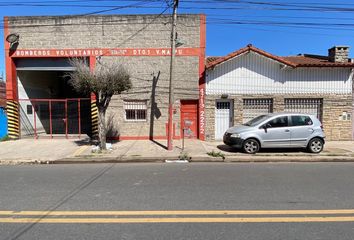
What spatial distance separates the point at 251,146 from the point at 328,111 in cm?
666

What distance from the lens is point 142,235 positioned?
423 cm

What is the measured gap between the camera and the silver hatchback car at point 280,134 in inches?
473

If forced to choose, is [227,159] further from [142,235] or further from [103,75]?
[142,235]

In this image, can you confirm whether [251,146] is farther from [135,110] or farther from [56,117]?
[56,117]

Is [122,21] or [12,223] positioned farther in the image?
[122,21]

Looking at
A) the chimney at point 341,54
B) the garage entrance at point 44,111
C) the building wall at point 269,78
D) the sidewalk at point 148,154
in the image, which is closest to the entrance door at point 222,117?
the building wall at point 269,78

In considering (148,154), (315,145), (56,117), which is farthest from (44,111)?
(315,145)

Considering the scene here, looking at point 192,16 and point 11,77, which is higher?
point 192,16

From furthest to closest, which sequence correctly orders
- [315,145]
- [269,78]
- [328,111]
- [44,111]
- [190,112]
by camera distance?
[44,111] → [190,112] → [328,111] → [269,78] → [315,145]

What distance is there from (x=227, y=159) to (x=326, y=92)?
8264 millimetres

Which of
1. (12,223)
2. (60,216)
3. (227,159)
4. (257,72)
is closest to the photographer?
(12,223)

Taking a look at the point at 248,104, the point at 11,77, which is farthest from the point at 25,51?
the point at 248,104

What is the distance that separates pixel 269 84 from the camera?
52.8 feet

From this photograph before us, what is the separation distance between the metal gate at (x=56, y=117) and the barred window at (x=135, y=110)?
119 inches
